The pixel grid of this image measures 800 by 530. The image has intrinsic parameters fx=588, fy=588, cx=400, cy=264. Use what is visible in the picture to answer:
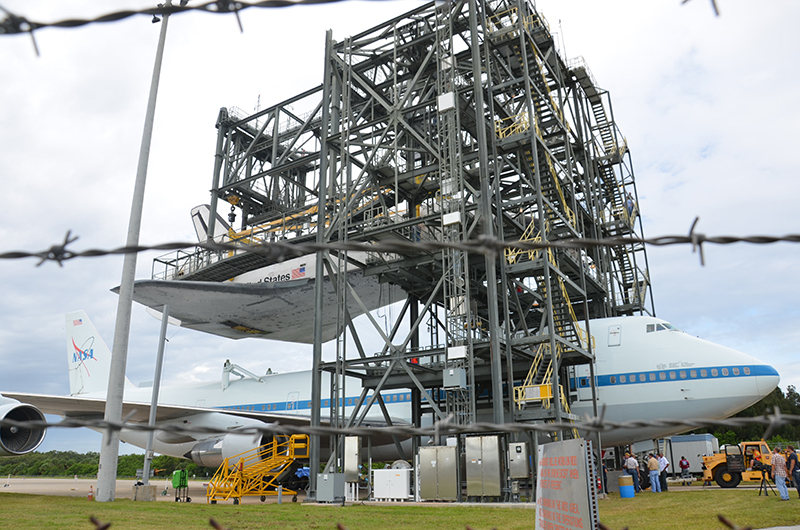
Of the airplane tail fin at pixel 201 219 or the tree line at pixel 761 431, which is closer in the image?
the airplane tail fin at pixel 201 219

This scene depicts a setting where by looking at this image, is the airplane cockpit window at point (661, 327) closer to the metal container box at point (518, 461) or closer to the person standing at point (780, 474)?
the person standing at point (780, 474)

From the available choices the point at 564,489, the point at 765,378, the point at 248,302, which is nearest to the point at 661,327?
the point at 765,378

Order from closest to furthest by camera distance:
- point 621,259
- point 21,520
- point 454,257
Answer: point 21,520 → point 454,257 → point 621,259

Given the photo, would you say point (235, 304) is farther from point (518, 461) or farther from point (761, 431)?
point (761, 431)

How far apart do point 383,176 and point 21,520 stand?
13511 millimetres

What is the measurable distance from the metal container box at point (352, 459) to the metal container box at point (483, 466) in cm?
328

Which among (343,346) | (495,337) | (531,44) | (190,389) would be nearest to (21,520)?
(343,346)

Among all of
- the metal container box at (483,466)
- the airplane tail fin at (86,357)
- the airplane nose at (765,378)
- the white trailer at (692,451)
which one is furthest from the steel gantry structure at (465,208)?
the airplane tail fin at (86,357)

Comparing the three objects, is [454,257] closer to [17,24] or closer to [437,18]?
[437,18]

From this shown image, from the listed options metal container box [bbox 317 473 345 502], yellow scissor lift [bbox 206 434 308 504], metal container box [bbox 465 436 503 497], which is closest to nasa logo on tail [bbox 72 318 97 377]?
yellow scissor lift [bbox 206 434 308 504]

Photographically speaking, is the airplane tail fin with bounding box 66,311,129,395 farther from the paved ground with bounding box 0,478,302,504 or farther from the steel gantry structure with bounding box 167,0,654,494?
the steel gantry structure with bounding box 167,0,654,494

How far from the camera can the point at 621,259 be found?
28656 mm

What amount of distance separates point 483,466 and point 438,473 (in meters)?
1.23

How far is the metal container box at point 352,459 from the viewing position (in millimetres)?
16391
